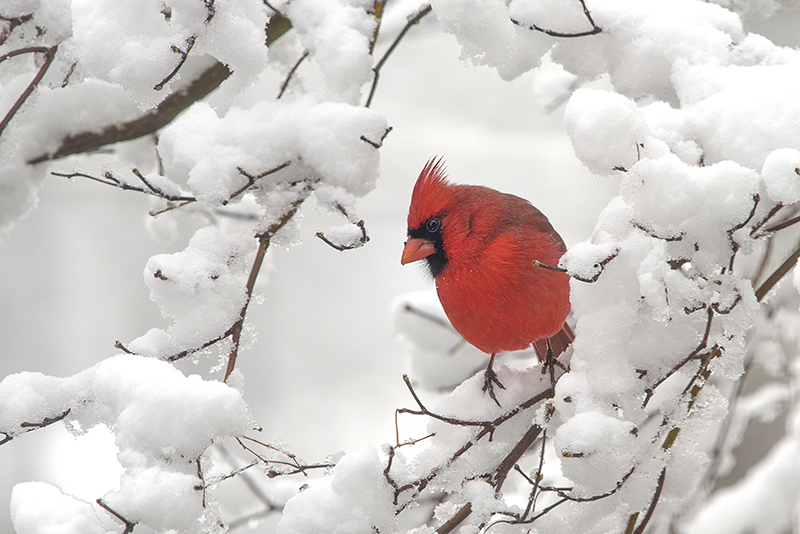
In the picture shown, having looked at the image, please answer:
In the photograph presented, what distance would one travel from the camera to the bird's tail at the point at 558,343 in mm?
1642

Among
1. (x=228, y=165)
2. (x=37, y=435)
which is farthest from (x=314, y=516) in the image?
(x=37, y=435)

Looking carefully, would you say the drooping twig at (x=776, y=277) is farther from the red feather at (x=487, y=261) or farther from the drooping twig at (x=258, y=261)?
the drooping twig at (x=258, y=261)

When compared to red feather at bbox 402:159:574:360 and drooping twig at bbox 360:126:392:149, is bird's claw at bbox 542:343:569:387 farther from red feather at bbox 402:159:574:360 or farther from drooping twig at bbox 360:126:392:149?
drooping twig at bbox 360:126:392:149

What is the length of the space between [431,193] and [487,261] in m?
0.18

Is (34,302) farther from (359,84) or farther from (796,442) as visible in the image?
(796,442)

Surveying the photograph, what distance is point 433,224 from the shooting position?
147 cm

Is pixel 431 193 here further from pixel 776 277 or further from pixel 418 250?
pixel 776 277

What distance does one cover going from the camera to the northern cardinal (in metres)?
1.35

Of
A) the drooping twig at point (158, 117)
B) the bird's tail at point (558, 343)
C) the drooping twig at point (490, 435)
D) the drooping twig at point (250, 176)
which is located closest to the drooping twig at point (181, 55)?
the drooping twig at point (250, 176)

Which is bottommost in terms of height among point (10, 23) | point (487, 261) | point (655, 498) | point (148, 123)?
point (655, 498)

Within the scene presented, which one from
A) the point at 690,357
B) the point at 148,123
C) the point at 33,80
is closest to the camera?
the point at 690,357

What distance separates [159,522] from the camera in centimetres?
84

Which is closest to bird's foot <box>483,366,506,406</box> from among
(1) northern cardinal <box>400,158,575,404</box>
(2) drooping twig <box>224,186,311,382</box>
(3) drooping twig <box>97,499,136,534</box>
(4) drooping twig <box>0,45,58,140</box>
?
(1) northern cardinal <box>400,158,575,404</box>

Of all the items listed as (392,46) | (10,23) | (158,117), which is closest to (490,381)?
(392,46)
